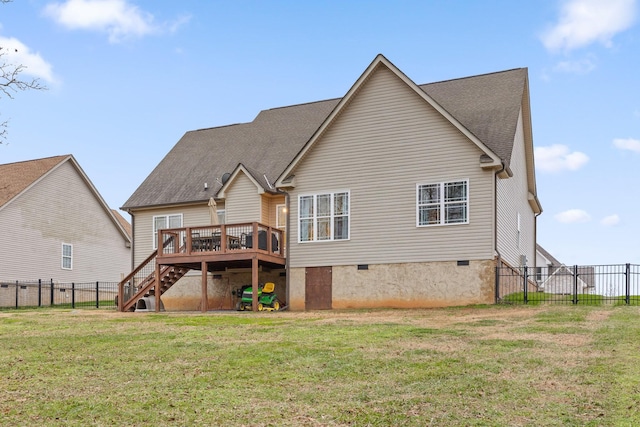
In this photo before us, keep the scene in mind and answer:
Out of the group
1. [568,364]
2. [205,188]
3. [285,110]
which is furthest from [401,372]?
[285,110]

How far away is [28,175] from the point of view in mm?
38469

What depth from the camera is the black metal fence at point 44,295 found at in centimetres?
3572

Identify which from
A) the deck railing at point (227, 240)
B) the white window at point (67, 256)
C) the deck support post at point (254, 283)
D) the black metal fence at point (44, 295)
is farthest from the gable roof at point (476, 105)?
the white window at point (67, 256)

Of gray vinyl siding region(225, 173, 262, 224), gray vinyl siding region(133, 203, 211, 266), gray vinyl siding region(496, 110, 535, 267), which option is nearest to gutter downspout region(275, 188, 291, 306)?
gray vinyl siding region(225, 173, 262, 224)

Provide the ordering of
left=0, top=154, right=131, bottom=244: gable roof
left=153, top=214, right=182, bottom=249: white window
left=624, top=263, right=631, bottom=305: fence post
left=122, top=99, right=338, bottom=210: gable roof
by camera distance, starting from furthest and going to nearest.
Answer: left=0, top=154, right=131, bottom=244: gable roof, left=153, top=214, right=182, bottom=249: white window, left=122, top=99, right=338, bottom=210: gable roof, left=624, top=263, right=631, bottom=305: fence post

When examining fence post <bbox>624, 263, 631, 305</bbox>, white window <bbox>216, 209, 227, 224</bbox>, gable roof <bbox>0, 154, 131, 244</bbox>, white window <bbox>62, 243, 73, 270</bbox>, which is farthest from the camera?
white window <bbox>62, 243, 73, 270</bbox>

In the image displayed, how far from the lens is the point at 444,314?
790 inches

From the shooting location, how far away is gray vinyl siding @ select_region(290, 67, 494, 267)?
74.4 feet

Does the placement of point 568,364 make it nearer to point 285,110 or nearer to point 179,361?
point 179,361

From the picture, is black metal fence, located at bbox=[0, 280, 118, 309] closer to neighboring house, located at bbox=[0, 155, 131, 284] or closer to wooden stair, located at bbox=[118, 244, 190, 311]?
neighboring house, located at bbox=[0, 155, 131, 284]

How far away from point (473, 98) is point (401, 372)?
19.4 metres

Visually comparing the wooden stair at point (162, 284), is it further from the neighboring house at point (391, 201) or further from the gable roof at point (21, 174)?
the gable roof at point (21, 174)

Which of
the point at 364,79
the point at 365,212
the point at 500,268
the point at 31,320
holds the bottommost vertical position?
the point at 31,320

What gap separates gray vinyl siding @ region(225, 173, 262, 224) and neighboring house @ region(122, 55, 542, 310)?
55 millimetres
